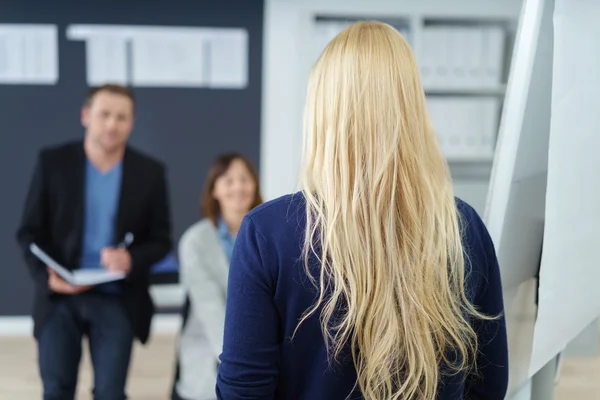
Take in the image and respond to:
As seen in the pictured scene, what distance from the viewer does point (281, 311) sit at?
37.2 inches

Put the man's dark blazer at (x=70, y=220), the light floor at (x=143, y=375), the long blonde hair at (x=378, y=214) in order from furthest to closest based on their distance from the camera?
1. the light floor at (x=143, y=375)
2. the man's dark blazer at (x=70, y=220)
3. the long blonde hair at (x=378, y=214)

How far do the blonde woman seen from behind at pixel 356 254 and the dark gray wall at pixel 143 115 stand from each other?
3005mm

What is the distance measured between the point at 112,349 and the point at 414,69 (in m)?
1.65

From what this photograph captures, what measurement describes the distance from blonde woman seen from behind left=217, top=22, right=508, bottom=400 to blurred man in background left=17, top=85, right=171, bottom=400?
1380 mm

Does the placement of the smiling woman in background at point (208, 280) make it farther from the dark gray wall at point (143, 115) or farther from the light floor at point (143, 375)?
the dark gray wall at point (143, 115)

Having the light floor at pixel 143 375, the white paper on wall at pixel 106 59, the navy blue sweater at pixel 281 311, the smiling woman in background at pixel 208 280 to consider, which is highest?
the white paper on wall at pixel 106 59

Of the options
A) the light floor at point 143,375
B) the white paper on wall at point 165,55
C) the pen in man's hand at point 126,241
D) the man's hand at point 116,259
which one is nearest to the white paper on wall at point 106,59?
the white paper on wall at point 165,55

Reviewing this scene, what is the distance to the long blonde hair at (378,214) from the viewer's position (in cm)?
90

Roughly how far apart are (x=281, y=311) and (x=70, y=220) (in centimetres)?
158

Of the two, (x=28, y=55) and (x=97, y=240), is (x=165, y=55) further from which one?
(x=97, y=240)

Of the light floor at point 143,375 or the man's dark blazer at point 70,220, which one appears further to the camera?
the light floor at point 143,375

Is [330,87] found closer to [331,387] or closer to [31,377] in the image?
Answer: [331,387]

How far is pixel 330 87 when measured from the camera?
3.00 feet

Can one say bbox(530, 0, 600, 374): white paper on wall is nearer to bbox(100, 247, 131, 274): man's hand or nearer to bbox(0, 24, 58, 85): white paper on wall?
bbox(100, 247, 131, 274): man's hand
